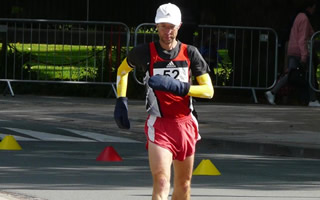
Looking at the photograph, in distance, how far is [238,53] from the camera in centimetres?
2133

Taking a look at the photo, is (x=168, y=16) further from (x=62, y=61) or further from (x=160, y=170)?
(x=62, y=61)

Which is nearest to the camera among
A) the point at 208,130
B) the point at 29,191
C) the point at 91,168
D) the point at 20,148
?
the point at 29,191

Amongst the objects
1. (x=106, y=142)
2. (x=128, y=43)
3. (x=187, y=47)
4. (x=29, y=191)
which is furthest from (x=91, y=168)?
(x=128, y=43)

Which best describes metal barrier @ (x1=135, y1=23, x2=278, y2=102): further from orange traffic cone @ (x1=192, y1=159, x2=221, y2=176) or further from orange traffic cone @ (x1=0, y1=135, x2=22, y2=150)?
orange traffic cone @ (x1=192, y1=159, x2=221, y2=176)

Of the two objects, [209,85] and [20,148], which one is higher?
[209,85]

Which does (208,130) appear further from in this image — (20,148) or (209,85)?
(209,85)

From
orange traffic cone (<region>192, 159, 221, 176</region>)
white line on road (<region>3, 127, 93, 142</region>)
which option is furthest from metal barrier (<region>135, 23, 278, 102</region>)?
orange traffic cone (<region>192, 159, 221, 176</region>)

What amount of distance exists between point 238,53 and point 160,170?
13989mm

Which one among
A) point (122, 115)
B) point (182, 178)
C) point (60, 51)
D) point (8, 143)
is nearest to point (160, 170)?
point (182, 178)

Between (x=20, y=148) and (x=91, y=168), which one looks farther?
(x=20, y=148)

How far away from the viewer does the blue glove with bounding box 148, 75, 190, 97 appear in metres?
7.37

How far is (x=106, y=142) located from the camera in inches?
562

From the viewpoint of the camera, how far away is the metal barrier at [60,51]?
21.1m

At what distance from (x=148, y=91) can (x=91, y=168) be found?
13.2 feet
